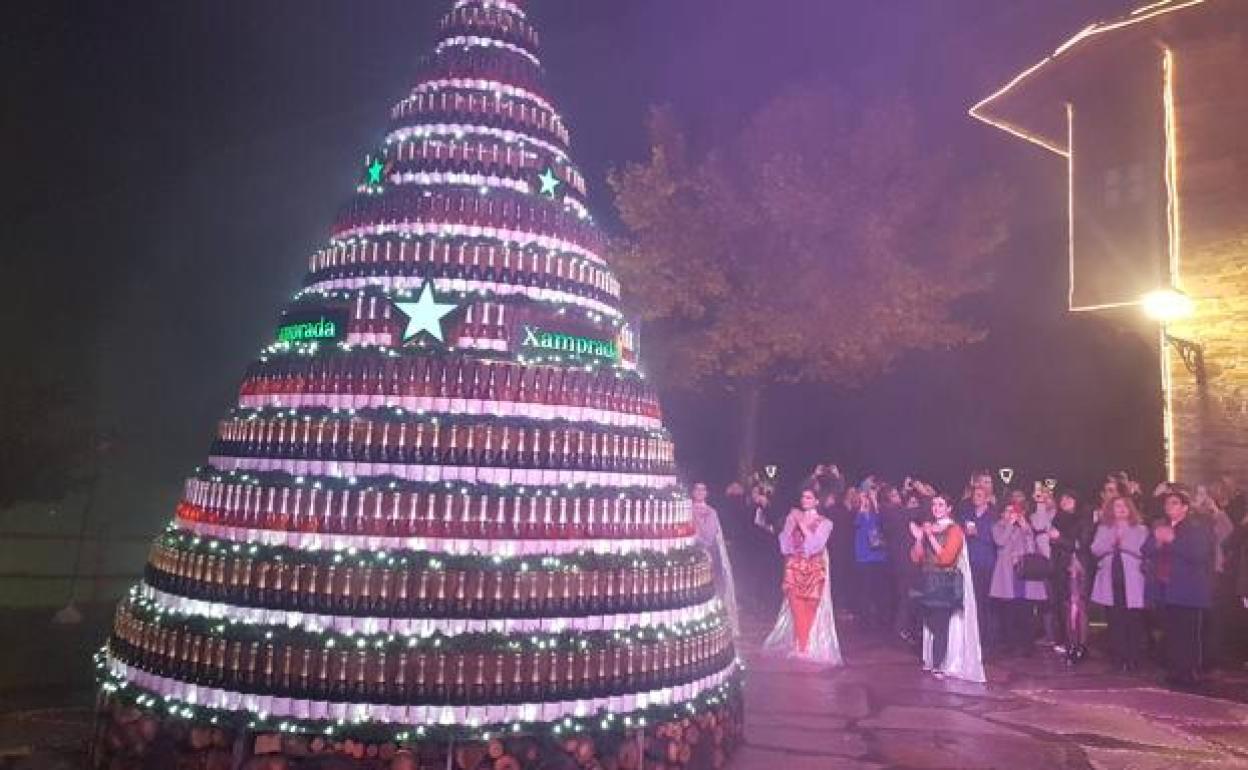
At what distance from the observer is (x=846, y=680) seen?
1049 centimetres

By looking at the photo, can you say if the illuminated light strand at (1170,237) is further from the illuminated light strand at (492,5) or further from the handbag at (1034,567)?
the illuminated light strand at (492,5)

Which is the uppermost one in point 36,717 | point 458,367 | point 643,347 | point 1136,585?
point 643,347

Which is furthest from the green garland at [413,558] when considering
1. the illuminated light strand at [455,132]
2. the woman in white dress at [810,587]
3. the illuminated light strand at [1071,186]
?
the illuminated light strand at [1071,186]

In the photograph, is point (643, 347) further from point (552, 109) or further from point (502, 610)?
point (502, 610)

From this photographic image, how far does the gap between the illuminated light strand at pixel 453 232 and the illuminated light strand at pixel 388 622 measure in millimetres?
3296

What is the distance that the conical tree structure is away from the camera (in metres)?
6.39

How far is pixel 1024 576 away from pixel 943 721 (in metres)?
4.51

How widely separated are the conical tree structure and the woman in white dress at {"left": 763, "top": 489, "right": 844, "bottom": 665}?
352cm

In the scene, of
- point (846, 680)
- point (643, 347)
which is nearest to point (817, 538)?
point (846, 680)

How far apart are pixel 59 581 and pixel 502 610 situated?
13249 mm

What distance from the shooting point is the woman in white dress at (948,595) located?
10.5 m

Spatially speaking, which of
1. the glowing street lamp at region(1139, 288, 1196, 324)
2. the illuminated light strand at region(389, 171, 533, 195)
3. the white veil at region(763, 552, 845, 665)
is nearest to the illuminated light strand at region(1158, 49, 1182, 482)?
the glowing street lamp at region(1139, 288, 1196, 324)

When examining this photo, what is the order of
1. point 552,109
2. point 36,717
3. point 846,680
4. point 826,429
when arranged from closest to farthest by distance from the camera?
point 36,717 → point 552,109 → point 846,680 → point 826,429

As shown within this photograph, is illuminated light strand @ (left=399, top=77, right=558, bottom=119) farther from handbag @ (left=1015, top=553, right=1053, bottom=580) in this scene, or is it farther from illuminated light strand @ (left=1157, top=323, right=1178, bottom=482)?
illuminated light strand @ (left=1157, top=323, right=1178, bottom=482)
